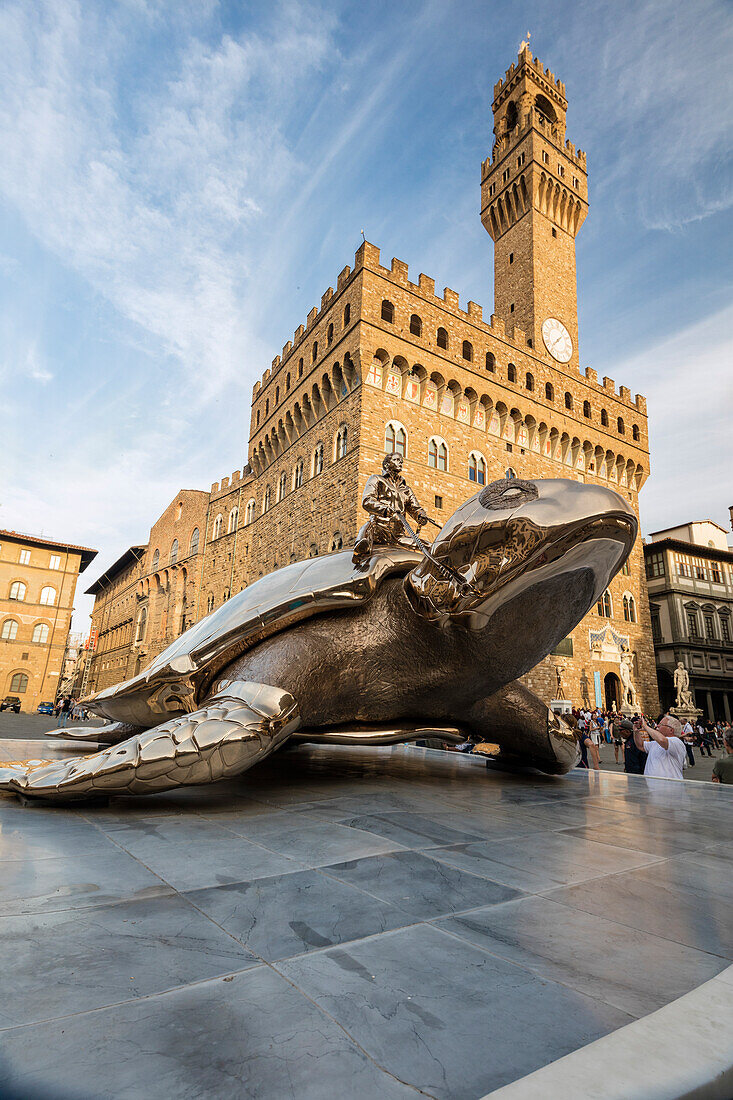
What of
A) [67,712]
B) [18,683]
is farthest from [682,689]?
[18,683]

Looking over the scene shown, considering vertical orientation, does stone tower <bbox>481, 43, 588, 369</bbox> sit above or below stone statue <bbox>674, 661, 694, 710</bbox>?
above

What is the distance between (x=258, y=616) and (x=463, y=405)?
22.4 metres

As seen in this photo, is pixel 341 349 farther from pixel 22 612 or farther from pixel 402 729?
pixel 22 612

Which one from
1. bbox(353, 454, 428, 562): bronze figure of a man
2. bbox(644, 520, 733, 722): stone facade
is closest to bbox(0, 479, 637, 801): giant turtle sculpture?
bbox(353, 454, 428, 562): bronze figure of a man

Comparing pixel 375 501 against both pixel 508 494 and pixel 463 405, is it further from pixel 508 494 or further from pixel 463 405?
pixel 463 405

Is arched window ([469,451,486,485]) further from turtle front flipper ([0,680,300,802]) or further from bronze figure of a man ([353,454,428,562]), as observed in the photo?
turtle front flipper ([0,680,300,802])

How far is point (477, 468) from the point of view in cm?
2405

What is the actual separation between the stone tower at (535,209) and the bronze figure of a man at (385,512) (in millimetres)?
27360

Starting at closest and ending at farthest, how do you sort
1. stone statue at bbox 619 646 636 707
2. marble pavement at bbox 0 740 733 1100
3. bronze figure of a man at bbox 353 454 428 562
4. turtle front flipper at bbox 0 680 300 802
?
marble pavement at bbox 0 740 733 1100
turtle front flipper at bbox 0 680 300 802
bronze figure of a man at bbox 353 454 428 562
stone statue at bbox 619 646 636 707

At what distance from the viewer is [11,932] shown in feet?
3.63

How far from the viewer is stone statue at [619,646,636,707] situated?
26.8 meters

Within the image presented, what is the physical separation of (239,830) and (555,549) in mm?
1715

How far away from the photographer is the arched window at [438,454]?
22.6 meters

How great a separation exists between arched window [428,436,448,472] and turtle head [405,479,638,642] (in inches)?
790
